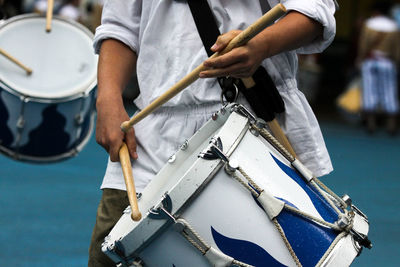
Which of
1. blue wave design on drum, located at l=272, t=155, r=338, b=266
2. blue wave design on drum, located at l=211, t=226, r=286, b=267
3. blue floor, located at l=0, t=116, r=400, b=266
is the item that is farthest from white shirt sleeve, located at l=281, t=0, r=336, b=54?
blue floor, located at l=0, t=116, r=400, b=266

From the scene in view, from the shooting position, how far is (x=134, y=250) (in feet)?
7.47

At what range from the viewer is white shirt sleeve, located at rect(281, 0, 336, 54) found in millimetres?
2453

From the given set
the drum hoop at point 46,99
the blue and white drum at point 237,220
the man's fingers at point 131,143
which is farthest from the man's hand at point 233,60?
the drum hoop at point 46,99

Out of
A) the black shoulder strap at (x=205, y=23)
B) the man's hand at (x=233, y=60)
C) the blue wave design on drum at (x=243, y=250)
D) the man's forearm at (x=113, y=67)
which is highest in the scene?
the black shoulder strap at (x=205, y=23)

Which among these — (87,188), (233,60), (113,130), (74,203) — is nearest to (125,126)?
(113,130)

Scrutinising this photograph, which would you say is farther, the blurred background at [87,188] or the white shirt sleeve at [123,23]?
the blurred background at [87,188]

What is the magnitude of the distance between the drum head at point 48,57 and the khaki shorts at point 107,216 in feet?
6.09

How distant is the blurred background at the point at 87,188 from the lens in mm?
5164

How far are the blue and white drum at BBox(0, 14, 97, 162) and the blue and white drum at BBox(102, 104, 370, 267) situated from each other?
233 cm

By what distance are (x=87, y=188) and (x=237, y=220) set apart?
491 cm

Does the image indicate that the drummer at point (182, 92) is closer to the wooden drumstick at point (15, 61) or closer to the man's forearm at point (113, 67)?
the man's forearm at point (113, 67)

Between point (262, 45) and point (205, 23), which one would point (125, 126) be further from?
point (262, 45)

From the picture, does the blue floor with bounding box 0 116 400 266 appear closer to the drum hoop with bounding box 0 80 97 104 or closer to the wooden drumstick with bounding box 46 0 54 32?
the drum hoop with bounding box 0 80 97 104

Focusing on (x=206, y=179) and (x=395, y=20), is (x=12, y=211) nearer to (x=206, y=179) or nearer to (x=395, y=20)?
(x=206, y=179)
